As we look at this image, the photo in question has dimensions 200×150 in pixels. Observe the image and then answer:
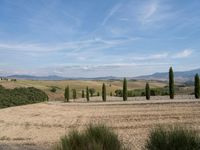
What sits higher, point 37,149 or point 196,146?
point 196,146

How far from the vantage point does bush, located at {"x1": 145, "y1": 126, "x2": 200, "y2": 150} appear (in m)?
7.78

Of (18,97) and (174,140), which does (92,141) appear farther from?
(18,97)

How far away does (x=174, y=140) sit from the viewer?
25.9 ft

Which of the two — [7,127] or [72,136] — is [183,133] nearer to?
[72,136]

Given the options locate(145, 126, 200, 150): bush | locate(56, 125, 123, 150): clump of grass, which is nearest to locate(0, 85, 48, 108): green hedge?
locate(56, 125, 123, 150): clump of grass

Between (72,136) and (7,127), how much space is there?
1626 cm

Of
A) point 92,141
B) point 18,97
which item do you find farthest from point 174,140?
point 18,97

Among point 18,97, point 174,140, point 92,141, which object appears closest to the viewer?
point 174,140

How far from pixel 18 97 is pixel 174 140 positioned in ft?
170

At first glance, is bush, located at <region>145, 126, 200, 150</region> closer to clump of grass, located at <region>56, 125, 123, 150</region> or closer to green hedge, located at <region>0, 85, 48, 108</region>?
clump of grass, located at <region>56, 125, 123, 150</region>

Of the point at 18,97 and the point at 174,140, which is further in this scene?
the point at 18,97

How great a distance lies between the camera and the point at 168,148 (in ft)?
25.9

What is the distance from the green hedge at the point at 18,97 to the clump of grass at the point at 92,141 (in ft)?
136

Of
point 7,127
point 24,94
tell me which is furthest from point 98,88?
point 7,127
